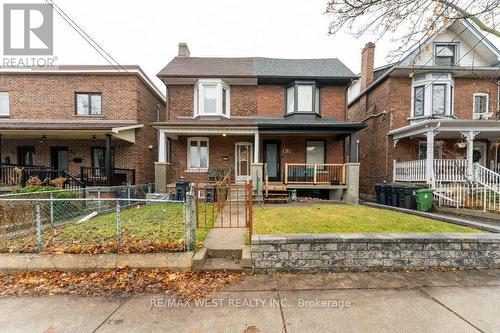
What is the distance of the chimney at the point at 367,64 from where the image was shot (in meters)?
14.0

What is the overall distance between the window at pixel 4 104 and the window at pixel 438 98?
2362 cm

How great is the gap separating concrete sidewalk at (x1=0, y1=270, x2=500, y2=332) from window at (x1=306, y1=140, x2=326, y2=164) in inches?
374

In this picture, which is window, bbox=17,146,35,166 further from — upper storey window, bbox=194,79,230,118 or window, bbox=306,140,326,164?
window, bbox=306,140,326,164

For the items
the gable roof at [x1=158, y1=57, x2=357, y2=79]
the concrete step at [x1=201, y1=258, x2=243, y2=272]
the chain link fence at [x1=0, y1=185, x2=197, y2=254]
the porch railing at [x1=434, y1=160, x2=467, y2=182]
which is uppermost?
the gable roof at [x1=158, y1=57, x2=357, y2=79]

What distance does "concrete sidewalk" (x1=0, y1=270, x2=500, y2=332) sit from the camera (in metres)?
2.68

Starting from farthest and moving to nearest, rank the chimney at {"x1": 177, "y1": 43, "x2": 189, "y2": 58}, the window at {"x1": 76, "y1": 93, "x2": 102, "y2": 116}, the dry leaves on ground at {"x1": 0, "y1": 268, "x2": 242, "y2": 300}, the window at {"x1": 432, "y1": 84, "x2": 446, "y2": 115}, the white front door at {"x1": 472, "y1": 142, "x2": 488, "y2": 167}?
the chimney at {"x1": 177, "y1": 43, "x2": 189, "y2": 58}
the white front door at {"x1": 472, "y1": 142, "x2": 488, "y2": 167}
the window at {"x1": 76, "y1": 93, "x2": 102, "y2": 116}
the window at {"x1": 432, "y1": 84, "x2": 446, "y2": 115}
the dry leaves on ground at {"x1": 0, "y1": 268, "x2": 242, "y2": 300}

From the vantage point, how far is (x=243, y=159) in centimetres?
1285

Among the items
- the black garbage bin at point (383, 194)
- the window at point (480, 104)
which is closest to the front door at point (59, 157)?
the black garbage bin at point (383, 194)

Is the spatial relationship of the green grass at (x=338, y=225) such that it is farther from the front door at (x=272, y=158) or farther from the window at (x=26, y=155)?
the window at (x=26, y=155)

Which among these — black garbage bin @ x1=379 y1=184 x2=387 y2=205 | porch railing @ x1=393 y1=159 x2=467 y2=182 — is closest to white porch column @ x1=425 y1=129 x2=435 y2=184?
porch railing @ x1=393 y1=159 x2=467 y2=182

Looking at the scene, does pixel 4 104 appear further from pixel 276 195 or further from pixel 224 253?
pixel 224 253

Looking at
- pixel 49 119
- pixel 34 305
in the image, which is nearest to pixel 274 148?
pixel 34 305

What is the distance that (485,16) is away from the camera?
17.5 feet

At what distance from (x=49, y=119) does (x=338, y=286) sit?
16.2m
